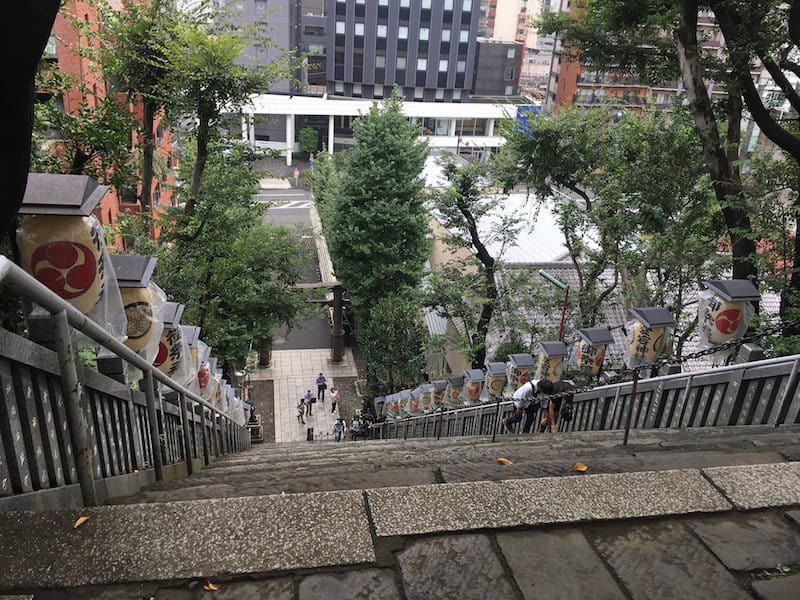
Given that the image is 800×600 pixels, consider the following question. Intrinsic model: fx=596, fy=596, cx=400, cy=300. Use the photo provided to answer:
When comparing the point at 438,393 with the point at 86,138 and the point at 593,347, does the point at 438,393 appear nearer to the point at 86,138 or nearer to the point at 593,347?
the point at 593,347

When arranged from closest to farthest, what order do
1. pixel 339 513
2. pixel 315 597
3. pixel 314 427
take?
1. pixel 315 597
2. pixel 339 513
3. pixel 314 427

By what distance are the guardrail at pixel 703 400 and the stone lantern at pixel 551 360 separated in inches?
26.1

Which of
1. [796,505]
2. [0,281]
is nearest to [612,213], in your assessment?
[796,505]

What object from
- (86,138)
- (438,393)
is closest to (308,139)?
(438,393)

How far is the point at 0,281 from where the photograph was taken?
2158 millimetres

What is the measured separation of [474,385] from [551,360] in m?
3.17

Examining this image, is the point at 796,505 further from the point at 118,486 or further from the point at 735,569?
the point at 118,486

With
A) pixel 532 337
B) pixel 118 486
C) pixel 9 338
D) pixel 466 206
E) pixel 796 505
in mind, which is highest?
pixel 9 338

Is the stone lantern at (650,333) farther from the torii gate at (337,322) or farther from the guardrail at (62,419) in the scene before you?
the torii gate at (337,322)

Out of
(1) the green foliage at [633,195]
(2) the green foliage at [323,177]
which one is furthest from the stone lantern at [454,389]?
(2) the green foliage at [323,177]

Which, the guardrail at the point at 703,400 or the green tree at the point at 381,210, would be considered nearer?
the guardrail at the point at 703,400

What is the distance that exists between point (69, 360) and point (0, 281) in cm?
68

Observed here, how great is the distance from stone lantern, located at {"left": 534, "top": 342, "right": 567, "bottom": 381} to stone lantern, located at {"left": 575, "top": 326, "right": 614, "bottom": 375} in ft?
1.07

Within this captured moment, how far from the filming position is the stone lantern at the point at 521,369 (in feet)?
35.2
